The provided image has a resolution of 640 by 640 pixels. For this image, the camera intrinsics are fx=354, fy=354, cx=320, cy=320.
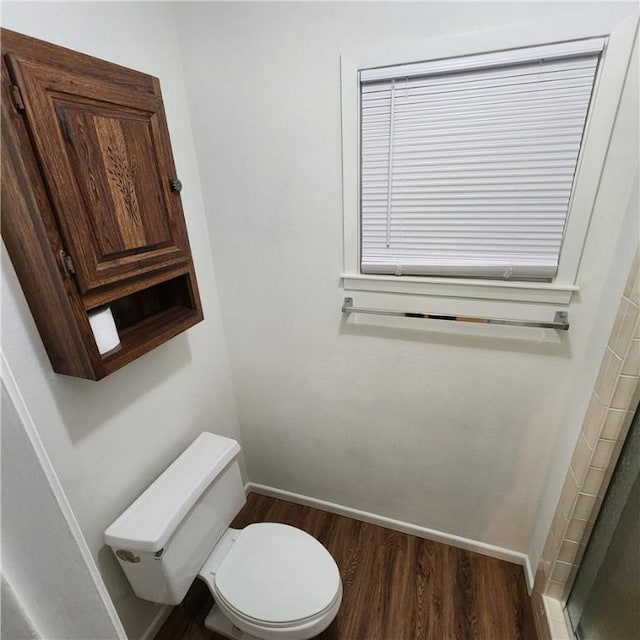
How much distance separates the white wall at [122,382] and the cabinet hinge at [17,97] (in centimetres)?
25

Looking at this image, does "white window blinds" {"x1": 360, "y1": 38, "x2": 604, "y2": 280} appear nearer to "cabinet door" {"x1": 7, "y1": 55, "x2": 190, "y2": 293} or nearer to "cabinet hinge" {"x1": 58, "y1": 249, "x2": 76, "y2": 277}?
"cabinet door" {"x1": 7, "y1": 55, "x2": 190, "y2": 293}

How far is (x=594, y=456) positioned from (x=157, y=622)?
171 centimetres

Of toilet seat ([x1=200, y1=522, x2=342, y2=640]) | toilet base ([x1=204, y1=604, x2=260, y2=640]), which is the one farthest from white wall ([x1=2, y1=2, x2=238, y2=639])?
toilet seat ([x1=200, y1=522, x2=342, y2=640])

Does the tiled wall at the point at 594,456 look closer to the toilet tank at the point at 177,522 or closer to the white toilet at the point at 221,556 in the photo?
the white toilet at the point at 221,556

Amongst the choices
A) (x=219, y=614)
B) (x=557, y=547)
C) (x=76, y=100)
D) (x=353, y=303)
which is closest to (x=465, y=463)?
(x=557, y=547)

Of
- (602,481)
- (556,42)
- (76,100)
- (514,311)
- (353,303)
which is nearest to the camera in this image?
(76,100)

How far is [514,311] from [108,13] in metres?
1.53

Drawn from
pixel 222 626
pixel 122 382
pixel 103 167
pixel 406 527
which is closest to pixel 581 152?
pixel 103 167

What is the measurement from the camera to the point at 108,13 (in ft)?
3.31

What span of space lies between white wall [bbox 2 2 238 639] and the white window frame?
0.62m

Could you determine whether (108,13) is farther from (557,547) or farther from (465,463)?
(557,547)

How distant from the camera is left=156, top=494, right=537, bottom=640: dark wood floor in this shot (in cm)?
137

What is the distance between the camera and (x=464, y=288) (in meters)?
1.23

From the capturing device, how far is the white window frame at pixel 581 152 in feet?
3.01
